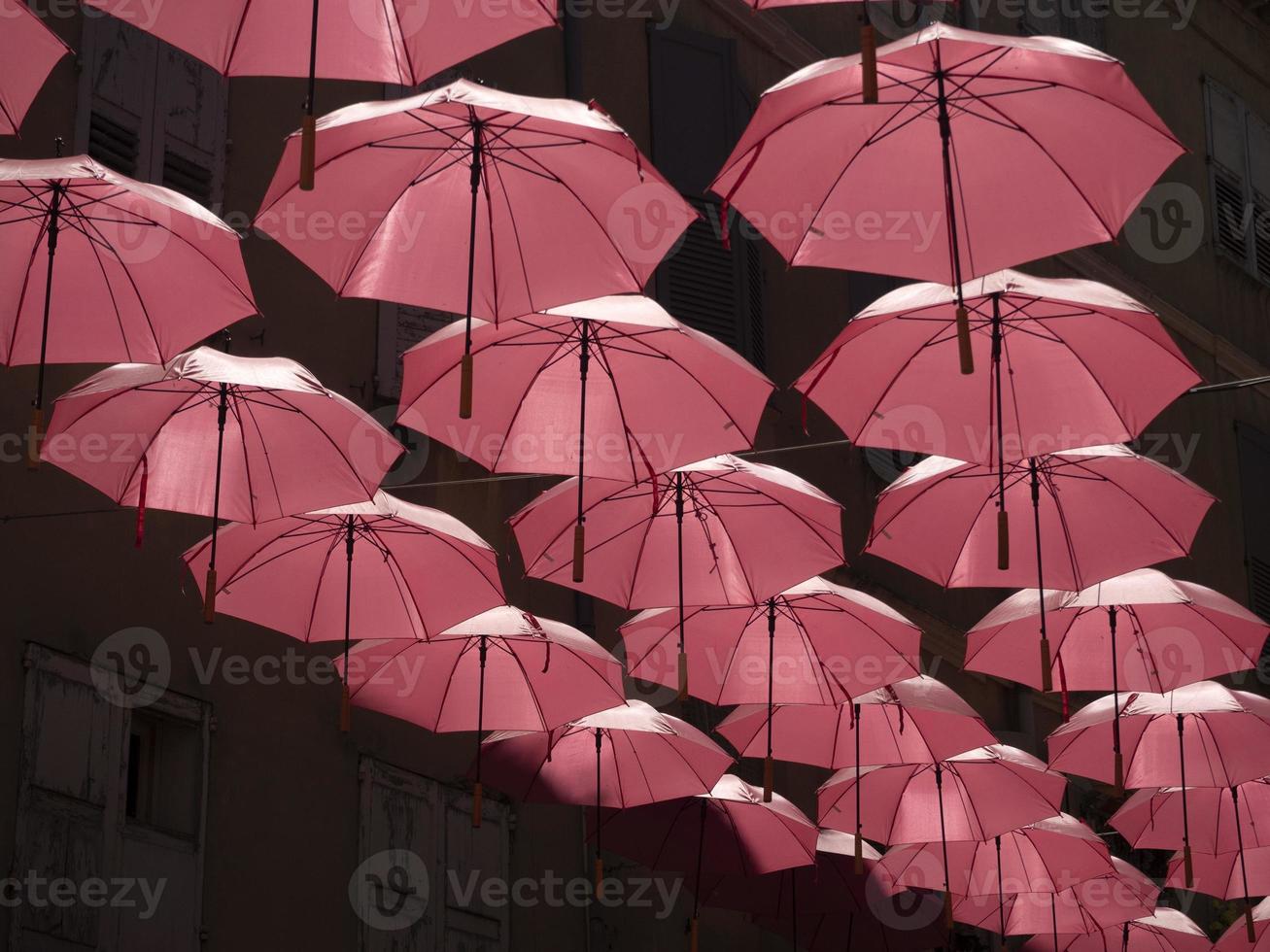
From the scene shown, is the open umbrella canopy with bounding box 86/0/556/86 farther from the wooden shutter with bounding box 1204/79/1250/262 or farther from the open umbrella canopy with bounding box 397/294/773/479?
the wooden shutter with bounding box 1204/79/1250/262

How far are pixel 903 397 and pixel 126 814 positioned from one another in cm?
525

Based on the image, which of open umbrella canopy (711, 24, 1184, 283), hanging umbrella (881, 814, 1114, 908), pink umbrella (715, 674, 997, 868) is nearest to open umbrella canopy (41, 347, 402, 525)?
open umbrella canopy (711, 24, 1184, 283)

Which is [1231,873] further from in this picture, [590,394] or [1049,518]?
[590,394]

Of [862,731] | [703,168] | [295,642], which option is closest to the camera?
[295,642]

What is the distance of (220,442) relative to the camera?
10.8 metres

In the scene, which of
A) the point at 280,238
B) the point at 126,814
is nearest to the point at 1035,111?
the point at 280,238

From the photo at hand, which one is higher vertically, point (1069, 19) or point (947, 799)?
point (1069, 19)

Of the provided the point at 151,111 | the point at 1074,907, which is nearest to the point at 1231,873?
the point at 1074,907

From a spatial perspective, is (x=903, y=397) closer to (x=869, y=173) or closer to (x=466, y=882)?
(x=869, y=173)

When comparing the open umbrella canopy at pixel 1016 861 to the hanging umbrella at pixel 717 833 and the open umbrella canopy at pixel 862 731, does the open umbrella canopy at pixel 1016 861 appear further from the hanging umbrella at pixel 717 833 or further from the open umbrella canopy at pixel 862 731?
the hanging umbrella at pixel 717 833

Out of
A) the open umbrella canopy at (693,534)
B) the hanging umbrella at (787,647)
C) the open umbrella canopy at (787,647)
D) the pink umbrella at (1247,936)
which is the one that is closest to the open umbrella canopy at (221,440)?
the open umbrella canopy at (693,534)

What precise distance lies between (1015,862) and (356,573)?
6238mm

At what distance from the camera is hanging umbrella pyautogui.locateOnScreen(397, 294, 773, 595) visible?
1128cm

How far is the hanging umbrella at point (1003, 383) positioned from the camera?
1115cm
